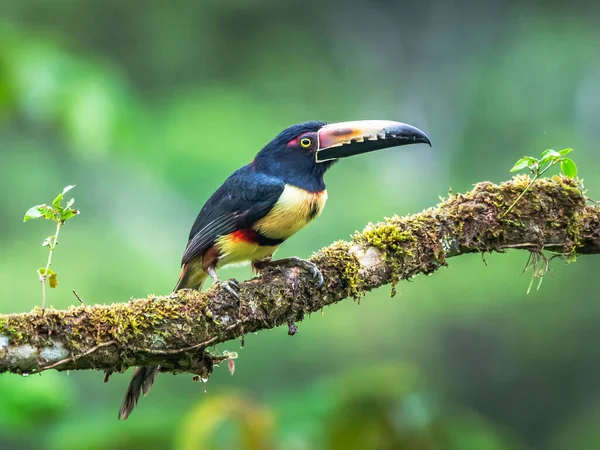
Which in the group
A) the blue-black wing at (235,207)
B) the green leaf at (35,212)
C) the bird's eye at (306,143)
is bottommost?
the green leaf at (35,212)

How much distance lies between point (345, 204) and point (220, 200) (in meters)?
4.06

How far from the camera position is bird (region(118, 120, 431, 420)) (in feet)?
12.4

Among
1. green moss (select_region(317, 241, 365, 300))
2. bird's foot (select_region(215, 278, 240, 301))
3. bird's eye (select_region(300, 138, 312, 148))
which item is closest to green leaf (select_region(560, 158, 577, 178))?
green moss (select_region(317, 241, 365, 300))

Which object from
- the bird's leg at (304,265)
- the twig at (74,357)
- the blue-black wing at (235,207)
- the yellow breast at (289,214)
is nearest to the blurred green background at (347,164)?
the blue-black wing at (235,207)

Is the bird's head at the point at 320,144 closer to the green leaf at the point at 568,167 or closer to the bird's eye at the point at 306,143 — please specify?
the bird's eye at the point at 306,143

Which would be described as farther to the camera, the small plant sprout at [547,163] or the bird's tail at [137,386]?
the bird's tail at [137,386]

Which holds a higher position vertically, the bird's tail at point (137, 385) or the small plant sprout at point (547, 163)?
the small plant sprout at point (547, 163)

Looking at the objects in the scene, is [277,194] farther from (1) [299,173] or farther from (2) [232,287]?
(2) [232,287]

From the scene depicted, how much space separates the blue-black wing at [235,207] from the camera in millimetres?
3779

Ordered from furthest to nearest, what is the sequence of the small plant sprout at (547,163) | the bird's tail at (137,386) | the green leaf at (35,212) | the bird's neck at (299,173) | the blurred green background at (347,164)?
the blurred green background at (347,164), the bird's neck at (299,173), the bird's tail at (137,386), the small plant sprout at (547,163), the green leaf at (35,212)

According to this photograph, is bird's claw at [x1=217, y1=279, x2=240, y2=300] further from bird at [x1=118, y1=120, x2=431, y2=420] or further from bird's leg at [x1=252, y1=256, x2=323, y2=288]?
bird at [x1=118, y1=120, x2=431, y2=420]

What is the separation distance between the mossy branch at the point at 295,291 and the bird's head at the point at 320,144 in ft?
1.59

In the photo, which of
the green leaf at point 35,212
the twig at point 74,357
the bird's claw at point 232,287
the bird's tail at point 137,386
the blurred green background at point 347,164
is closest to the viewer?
the twig at point 74,357

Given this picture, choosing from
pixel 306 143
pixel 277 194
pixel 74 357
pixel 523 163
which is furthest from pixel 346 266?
pixel 74 357
